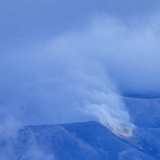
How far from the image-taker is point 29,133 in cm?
6681

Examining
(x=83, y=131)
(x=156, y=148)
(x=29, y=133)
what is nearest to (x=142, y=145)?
(x=156, y=148)

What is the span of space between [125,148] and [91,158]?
7379 millimetres

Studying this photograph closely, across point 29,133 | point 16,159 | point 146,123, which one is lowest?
point 16,159

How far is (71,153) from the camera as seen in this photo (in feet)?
216

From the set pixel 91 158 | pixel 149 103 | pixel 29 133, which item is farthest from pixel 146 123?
pixel 29 133

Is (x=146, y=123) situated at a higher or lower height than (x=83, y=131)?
higher

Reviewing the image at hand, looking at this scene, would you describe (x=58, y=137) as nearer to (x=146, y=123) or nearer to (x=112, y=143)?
(x=112, y=143)

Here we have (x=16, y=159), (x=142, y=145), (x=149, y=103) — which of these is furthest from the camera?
(x=149, y=103)

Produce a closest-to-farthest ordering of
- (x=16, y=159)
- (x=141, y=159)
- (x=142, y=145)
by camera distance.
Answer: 1. (x=16, y=159)
2. (x=141, y=159)
3. (x=142, y=145)

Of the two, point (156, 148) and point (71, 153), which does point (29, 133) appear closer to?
point (71, 153)

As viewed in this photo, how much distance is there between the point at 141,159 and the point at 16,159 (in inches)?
899

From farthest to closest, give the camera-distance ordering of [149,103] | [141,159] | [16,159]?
[149,103]
[141,159]
[16,159]

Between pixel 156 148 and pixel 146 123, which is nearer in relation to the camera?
pixel 156 148

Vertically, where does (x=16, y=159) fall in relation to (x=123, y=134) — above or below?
below
